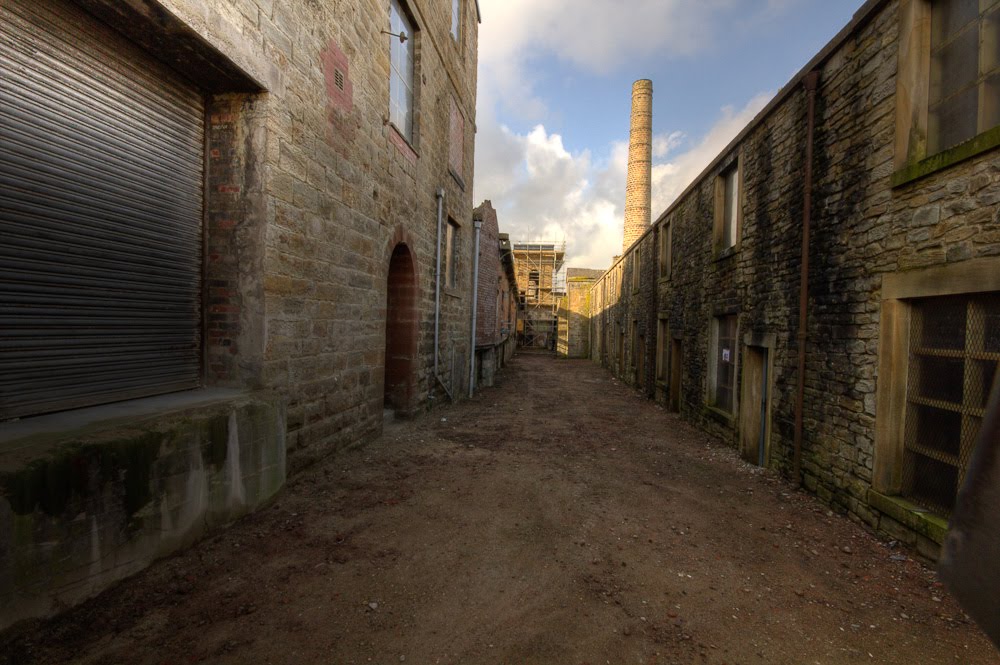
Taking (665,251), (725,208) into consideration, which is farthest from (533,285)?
(725,208)

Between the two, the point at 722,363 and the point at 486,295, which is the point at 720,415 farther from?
the point at 486,295

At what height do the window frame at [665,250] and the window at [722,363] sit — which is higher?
the window frame at [665,250]

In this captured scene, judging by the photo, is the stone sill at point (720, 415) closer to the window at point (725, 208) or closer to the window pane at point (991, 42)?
the window at point (725, 208)

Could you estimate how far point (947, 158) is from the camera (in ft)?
12.1

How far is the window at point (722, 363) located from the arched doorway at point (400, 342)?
5.47 meters

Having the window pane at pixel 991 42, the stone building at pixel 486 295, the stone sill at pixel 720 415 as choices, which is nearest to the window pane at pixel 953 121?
the window pane at pixel 991 42

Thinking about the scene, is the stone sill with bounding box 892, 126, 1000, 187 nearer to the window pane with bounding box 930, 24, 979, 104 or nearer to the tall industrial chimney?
the window pane with bounding box 930, 24, 979, 104

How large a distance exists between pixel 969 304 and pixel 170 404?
6376mm

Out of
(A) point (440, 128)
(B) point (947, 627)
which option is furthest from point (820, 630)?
(A) point (440, 128)

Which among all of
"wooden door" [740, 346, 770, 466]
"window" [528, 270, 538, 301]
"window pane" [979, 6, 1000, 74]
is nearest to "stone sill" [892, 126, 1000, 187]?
"window pane" [979, 6, 1000, 74]

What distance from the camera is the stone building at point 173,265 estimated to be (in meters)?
2.88

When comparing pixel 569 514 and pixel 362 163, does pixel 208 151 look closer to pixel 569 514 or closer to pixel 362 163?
pixel 362 163

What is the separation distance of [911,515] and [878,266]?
7.27 feet

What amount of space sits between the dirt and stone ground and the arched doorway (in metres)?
2.48
